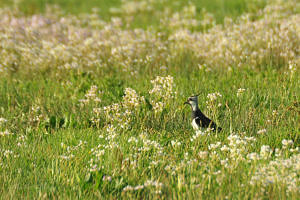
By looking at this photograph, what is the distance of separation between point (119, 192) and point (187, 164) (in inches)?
30.0

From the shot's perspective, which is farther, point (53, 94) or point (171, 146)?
point (53, 94)

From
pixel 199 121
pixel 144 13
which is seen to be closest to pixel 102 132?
pixel 199 121

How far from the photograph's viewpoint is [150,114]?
6.01m

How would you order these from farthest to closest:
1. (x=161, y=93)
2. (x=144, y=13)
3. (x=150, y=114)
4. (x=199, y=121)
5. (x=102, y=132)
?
(x=144, y=13)
(x=161, y=93)
(x=150, y=114)
(x=199, y=121)
(x=102, y=132)

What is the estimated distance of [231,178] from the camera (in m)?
4.16

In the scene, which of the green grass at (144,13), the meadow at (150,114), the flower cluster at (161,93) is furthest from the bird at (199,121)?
the green grass at (144,13)

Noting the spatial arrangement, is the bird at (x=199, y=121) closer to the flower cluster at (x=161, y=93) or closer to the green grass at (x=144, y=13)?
the flower cluster at (x=161, y=93)

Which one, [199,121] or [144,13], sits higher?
[144,13]

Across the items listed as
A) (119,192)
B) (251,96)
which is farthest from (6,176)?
(251,96)

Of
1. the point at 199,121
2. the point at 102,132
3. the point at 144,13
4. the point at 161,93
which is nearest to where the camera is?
the point at 102,132

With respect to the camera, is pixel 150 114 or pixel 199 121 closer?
pixel 199 121

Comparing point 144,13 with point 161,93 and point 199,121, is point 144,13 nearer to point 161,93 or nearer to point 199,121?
point 161,93

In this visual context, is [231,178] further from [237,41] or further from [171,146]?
[237,41]

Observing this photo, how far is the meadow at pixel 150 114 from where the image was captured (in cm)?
419
